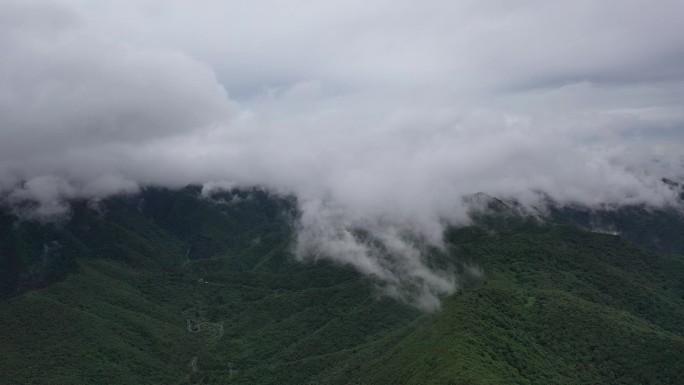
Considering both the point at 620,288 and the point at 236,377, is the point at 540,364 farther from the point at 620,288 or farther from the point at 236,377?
the point at 236,377

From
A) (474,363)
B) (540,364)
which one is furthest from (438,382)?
(540,364)

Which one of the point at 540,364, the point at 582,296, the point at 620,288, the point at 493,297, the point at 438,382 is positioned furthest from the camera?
the point at 620,288

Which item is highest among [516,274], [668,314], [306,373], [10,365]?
[10,365]

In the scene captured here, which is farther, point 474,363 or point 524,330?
point 524,330

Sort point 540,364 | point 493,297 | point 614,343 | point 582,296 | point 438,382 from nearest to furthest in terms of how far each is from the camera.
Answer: point 438,382, point 540,364, point 614,343, point 493,297, point 582,296

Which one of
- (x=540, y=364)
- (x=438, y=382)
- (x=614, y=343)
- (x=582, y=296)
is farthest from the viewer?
(x=582, y=296)

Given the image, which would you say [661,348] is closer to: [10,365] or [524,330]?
[524,330]

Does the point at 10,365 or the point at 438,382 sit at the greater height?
the point at 10,365

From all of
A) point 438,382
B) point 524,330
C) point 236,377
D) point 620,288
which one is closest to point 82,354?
point 236,377

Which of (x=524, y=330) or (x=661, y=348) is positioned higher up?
(x=524, y=330)
